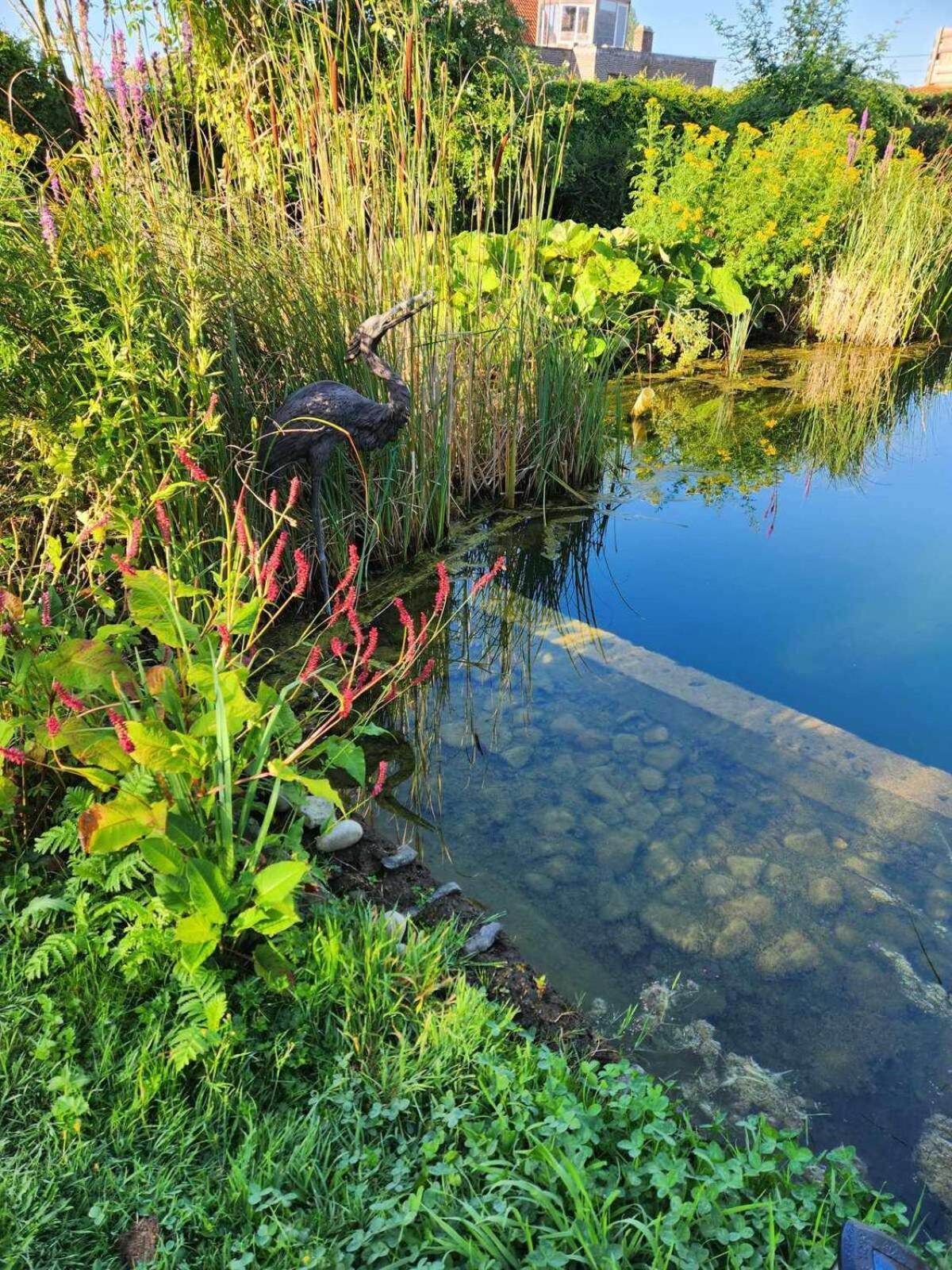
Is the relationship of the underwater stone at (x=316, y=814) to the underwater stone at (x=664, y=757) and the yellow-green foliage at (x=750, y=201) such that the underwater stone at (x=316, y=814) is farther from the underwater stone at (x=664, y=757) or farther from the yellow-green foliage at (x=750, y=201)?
the yellow-green foliage at (x=750, y=201)

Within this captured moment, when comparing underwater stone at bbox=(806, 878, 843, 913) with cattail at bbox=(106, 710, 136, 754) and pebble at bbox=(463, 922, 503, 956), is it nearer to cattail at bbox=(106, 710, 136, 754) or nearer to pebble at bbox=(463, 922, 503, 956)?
pebble at bbox=(463, 922, 503, 956)

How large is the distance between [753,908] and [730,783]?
456mm

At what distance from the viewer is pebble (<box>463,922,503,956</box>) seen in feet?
5.16

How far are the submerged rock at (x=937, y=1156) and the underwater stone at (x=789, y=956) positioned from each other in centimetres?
34

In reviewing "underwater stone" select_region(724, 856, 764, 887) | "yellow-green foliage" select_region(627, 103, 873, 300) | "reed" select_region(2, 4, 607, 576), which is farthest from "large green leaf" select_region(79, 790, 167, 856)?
"yellow-green foliage" select_region(627, 103, 873, 300)

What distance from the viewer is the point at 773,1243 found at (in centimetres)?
101

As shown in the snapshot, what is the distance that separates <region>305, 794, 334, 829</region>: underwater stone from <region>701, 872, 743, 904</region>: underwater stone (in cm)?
87

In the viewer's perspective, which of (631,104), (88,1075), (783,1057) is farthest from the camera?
(631,104)

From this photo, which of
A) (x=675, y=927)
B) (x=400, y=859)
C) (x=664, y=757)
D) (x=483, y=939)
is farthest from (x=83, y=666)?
(x=664, y=757)

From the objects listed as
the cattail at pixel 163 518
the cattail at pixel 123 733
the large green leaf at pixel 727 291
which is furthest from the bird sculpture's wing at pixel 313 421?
the large green leaf at pixel 727 291

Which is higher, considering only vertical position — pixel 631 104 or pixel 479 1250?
pixel 631 104

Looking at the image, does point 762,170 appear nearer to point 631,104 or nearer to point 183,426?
point 631,104

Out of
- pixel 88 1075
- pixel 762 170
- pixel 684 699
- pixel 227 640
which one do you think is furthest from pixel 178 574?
pixel 762 170

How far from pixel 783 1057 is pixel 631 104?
10.6 m
